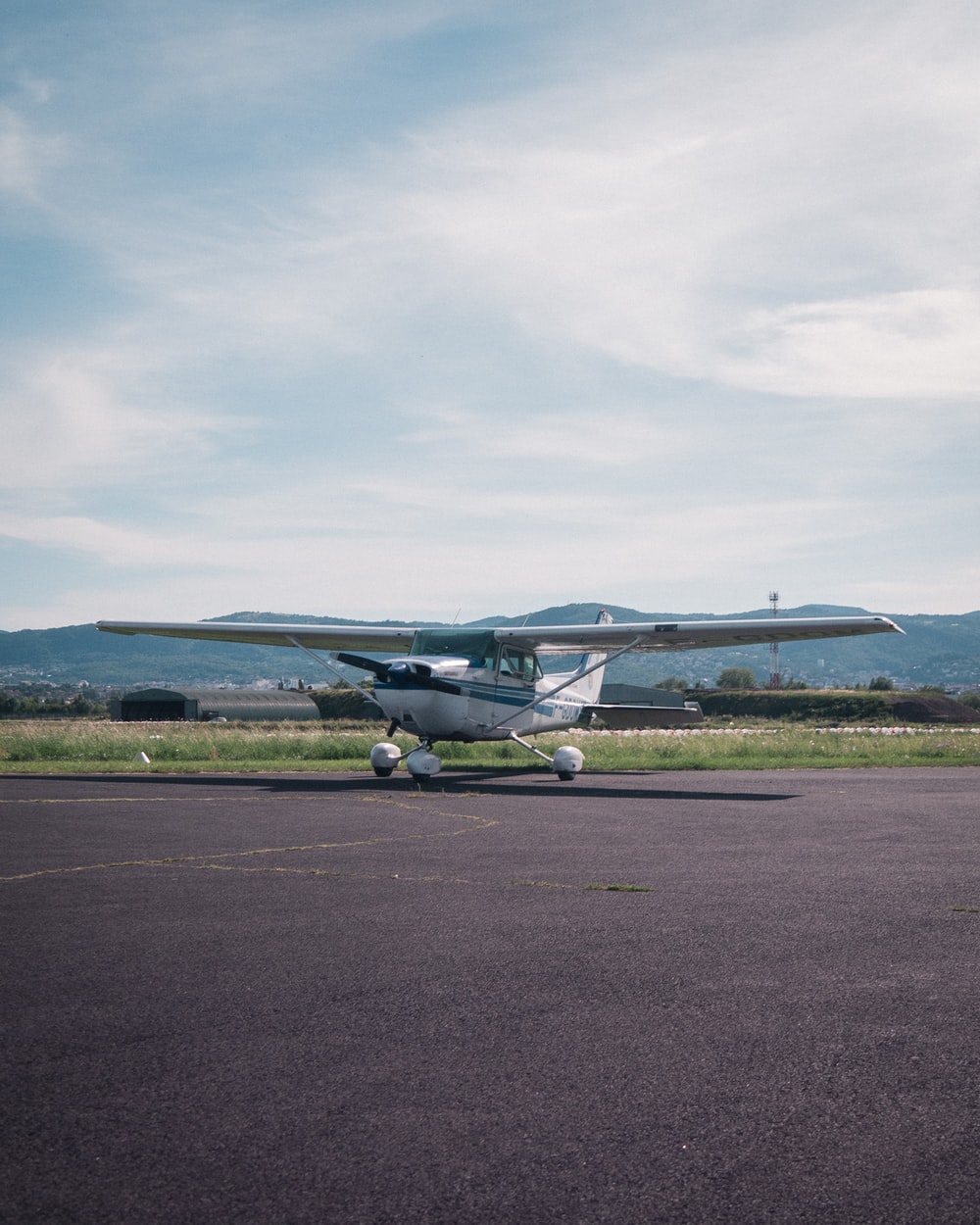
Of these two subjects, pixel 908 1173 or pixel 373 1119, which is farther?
pixel 373 1119

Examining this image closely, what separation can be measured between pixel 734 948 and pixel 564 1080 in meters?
2.41

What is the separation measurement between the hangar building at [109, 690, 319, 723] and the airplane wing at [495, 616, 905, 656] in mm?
55438

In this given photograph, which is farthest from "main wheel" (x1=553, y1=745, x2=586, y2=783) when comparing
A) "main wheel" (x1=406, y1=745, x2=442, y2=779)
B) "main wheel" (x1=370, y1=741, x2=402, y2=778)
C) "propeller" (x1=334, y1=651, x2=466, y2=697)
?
"main wheel" (x1=370, y1=741, x2=402, y2=778)

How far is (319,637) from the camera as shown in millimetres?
23750

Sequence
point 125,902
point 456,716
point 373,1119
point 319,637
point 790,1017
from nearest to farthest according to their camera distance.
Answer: point 373,1119 → point 790,1017 → point 125,902 → point 456,716 → point 319,637

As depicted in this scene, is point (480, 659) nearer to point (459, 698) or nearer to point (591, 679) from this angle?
point (459, 698)

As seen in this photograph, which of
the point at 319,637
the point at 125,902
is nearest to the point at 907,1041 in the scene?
the point at 125,902

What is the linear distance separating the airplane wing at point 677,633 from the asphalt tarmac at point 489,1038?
33.3 ft

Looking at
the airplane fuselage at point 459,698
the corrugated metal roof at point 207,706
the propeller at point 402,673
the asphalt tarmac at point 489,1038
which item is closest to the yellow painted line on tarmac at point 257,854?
the asphalt tarmac at point 489,1038

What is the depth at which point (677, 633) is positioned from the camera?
20438 mm

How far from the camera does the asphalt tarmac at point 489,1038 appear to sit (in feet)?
10.7

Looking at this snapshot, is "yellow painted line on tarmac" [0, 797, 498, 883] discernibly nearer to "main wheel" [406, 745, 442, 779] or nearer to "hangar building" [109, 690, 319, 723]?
"main wheel" [406, 745, 442, 779]

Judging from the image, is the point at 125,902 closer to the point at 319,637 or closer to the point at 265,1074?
the point at 265,1074

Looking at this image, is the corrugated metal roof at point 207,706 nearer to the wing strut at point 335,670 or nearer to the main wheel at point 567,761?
the wing strut at point 335,670
